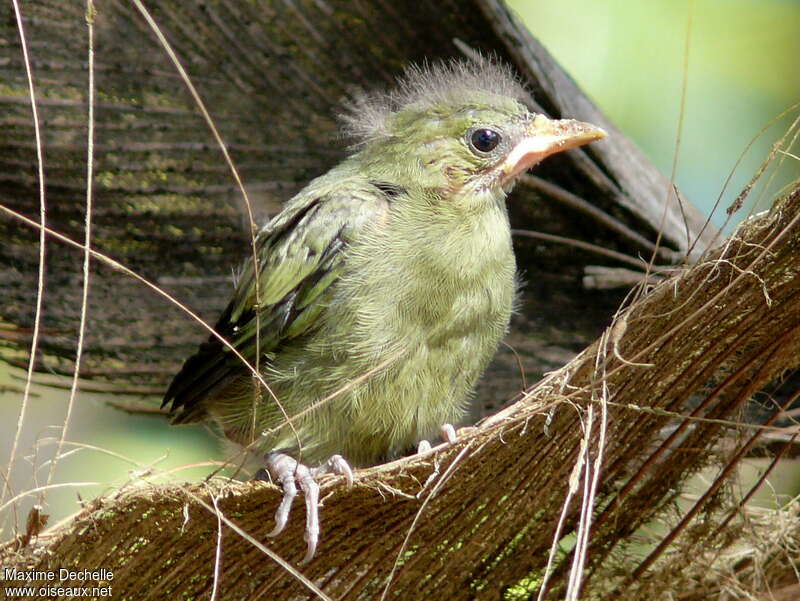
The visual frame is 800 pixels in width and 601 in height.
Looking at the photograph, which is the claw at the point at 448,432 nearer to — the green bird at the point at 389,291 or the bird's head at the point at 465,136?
the green bird at the point at 389,291

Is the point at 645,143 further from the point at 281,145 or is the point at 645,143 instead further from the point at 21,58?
the point at 21,58

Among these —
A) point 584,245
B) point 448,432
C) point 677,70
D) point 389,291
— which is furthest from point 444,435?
point 677,70

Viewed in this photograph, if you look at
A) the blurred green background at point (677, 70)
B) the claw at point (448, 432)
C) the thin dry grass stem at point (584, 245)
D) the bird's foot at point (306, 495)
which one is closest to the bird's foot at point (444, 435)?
the claw at point (448, 432)

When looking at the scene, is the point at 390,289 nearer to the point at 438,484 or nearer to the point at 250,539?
the point at 438,484

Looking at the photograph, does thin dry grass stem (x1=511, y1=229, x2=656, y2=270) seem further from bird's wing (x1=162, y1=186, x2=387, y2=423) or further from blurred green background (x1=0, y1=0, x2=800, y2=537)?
blurred green background (x1=0, y1=0, x2=800, y2=537)

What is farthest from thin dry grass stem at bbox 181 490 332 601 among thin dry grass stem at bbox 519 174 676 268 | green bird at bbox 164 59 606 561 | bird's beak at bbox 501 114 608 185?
thin dry grass stem at bbox 519 174 676 268

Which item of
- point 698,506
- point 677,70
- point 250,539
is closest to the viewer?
point 250,539

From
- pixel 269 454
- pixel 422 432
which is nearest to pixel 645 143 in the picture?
pixel 422 432

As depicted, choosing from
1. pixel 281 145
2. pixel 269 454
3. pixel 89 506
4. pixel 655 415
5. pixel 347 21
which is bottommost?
pixel 269 454
